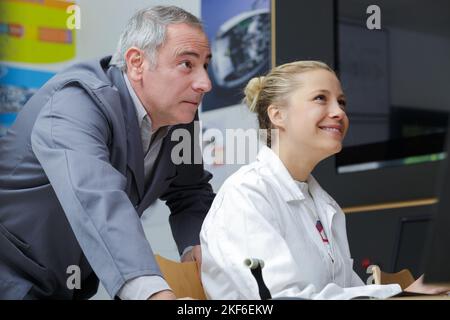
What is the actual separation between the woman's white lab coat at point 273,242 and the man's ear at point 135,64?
42 centimetres

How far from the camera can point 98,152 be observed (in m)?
1.51

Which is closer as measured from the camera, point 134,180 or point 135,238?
point 135,238

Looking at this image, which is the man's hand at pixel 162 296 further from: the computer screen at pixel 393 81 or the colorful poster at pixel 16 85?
the computer screen at pixel 393 81

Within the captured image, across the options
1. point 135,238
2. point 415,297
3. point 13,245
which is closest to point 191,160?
point 13,245

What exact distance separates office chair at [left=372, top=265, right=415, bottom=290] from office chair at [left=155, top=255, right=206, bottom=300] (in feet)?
1.34

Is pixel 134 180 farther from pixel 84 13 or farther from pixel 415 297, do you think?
pixel 415 297

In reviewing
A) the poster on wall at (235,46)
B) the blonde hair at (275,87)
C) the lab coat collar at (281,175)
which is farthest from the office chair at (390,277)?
the poster on wall at (235,46)

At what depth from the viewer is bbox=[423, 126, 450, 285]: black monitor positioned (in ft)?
2.81

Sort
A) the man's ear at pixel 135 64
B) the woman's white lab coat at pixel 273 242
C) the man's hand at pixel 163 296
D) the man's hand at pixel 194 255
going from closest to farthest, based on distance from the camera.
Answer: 1. the man's hand at pixel 163 296
2. the woman's white lab coat at pixel 273 242
3. the man's hand at pixel 194 255
4. the man's ear at pixel 135 64

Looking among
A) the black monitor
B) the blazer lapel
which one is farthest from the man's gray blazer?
the black monitor

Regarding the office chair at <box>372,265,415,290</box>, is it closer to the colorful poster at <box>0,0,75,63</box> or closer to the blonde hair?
the blonde hair

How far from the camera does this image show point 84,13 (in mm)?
2248

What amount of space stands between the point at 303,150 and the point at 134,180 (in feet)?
1.39

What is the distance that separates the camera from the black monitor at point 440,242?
2.81 ft
